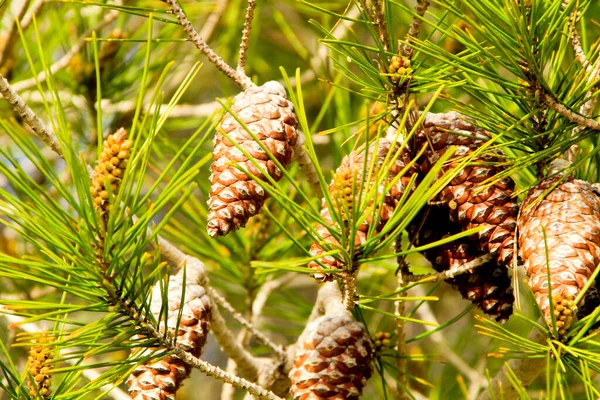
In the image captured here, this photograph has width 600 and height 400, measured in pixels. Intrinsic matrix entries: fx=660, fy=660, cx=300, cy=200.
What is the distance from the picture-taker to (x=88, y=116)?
1823 millimetres

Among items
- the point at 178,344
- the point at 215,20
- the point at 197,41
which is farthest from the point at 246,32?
the point at 215,20

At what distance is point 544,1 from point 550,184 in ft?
0.69

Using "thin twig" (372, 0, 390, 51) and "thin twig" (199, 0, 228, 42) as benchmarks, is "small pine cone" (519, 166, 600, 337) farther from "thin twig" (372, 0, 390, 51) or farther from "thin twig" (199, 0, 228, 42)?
"thin twig" (199, 0, 228, 42)

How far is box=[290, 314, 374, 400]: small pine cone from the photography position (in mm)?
884

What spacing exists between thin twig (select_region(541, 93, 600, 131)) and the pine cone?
7.9 inches

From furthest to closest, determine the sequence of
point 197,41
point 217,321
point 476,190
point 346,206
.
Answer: point 217,321 → point 197,41 → point 476,190 → point 346,206

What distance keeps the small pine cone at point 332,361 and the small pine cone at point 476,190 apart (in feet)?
0.78

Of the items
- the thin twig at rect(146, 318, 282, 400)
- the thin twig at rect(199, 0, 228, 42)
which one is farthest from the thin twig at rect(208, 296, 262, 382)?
the thin twig at rect(199, 0, 228, 42)

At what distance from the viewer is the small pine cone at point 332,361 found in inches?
34.8

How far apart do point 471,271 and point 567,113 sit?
22 cm

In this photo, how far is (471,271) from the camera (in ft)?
2.68

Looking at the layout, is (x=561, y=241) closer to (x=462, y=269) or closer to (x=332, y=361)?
(x=462, y=269)

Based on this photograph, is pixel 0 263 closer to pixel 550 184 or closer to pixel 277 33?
pixel 550 184

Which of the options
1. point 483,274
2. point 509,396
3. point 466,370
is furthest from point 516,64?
point 466,370
